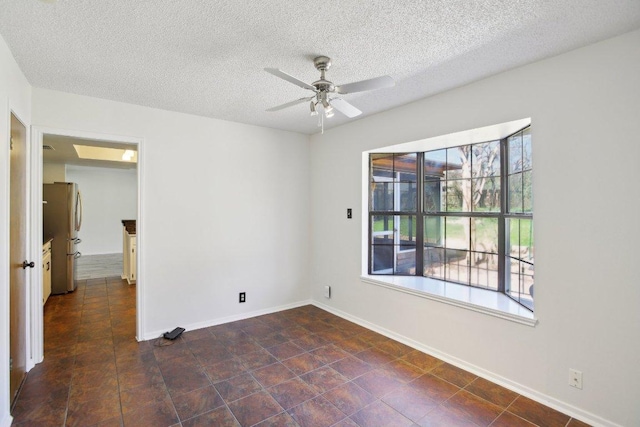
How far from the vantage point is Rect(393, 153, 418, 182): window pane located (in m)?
3.65

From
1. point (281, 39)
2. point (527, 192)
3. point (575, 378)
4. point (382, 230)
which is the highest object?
point (281, 39)

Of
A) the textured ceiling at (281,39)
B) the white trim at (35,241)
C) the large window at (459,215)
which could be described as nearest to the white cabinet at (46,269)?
the white trim at (35,241)

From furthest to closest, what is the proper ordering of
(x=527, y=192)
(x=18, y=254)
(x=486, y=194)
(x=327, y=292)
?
(x=327, y=292) → (x=486, y=194) → (x=527, y=192) → (x=18, y=254)

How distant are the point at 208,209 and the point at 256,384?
2011 mm

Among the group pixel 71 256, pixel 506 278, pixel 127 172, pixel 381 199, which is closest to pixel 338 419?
pixel 506 278

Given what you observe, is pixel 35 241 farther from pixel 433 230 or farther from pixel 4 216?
pixel 433 230

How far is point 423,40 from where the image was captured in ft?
6.41

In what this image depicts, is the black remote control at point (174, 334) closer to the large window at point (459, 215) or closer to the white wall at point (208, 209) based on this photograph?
the white wall at point (208, 209)

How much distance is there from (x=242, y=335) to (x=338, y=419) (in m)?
1.64

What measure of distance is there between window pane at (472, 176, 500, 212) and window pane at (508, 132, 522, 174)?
21 centimetres

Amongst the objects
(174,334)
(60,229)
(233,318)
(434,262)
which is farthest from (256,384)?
(60,229)

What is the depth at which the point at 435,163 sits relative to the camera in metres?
3.51

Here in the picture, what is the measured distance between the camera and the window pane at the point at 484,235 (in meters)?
2.98

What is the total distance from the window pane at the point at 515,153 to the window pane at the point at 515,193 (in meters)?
0.06
